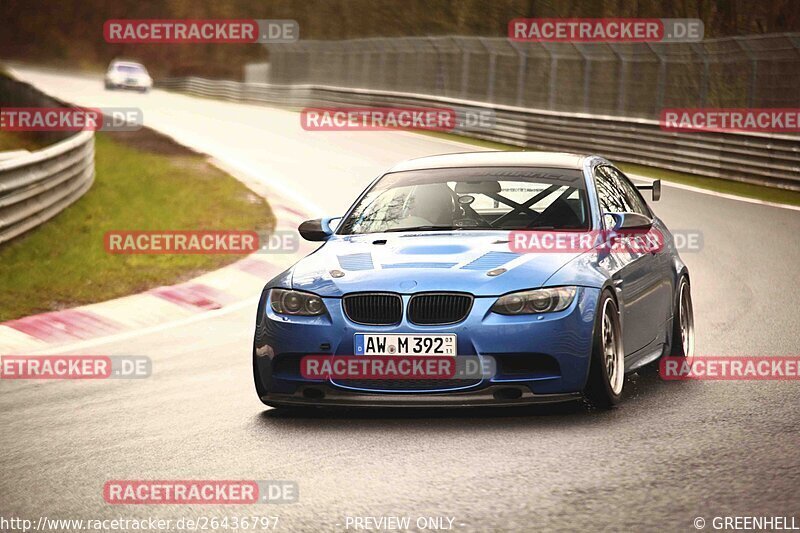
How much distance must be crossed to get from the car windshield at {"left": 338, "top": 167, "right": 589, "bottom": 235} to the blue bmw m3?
13 mm

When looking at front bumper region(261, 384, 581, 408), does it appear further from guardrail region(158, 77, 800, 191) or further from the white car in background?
the white car in background

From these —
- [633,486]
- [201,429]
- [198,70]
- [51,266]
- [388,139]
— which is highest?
[633,486]

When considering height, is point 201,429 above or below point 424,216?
below

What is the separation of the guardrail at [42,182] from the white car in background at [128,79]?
3401 centimetres

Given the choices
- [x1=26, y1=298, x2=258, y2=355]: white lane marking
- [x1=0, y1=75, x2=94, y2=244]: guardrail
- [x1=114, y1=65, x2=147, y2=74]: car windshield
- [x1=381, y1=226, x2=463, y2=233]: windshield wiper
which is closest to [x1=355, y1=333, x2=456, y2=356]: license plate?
[x1=381, y1=226, x2=463, y2=233]: windshield wiper

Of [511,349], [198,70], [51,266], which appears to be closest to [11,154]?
[51,266]

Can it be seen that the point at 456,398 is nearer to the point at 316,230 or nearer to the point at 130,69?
the point at 316,230

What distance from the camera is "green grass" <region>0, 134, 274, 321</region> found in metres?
13.8

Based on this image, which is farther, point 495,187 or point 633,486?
point 495,187

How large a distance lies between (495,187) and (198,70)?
246ft

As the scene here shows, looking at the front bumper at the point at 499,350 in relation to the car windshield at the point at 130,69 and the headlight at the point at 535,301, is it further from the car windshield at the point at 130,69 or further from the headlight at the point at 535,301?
the car windshield at the point at 130,69

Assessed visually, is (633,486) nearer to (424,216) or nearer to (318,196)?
(424,216)

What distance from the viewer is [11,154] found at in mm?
22219

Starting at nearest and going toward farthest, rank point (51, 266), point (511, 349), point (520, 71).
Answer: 1. point (511, 349)
2. point (51, 266)
3. point (520, 71)
